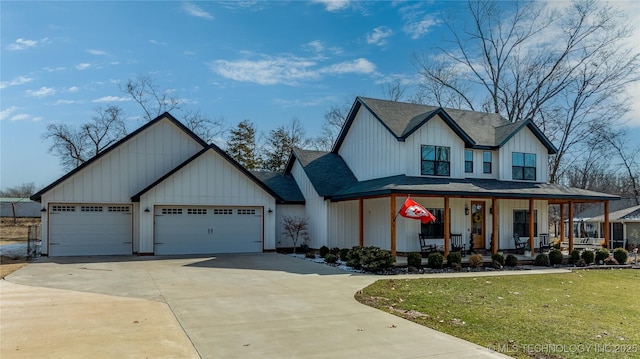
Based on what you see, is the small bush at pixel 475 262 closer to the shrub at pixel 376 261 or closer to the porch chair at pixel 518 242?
the shrub at pixel 376 261

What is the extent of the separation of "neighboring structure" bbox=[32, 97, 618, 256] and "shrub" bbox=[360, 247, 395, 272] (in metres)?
3.32

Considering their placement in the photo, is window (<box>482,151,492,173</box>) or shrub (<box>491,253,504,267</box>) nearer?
shrub (<box>491,253,504,267</box>)

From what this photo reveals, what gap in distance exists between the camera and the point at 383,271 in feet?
50.6

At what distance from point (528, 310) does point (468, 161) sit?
42.5ft

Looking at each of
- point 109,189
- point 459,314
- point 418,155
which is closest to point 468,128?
point 418,155

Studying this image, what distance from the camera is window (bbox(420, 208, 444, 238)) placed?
20.0 m

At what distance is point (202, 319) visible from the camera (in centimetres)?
815

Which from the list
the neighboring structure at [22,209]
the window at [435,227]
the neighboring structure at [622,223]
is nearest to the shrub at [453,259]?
the window at [435,227]

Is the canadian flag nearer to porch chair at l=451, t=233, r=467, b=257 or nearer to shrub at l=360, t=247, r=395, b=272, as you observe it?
shrub at l=360, t=247, r=395, b=272

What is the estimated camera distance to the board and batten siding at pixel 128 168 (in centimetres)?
1973

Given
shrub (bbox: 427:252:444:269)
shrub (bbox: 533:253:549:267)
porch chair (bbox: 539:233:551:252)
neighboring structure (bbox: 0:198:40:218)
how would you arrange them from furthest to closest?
neighboring structure (bbox: 0:198:40:218) < porch chair (bbox: 539:233:551:252) < shrub (bbox: 533:253:549:267) < shrub (bbox: 427:252:444:269)

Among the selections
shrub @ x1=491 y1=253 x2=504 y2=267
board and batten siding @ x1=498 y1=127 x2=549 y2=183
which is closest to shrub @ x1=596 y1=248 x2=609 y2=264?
board and batten siding @ x1=498 y1=127 x2=549 y2=183

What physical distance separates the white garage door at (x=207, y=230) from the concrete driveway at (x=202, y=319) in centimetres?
621

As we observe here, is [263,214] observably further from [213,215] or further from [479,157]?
[479,157]
